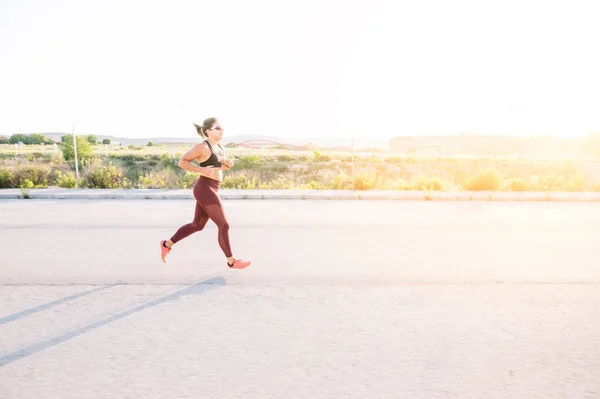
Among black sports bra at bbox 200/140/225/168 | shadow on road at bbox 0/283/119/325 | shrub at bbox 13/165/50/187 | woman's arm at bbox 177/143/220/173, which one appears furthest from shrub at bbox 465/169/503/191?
shrub at bbox 13/165/50/187

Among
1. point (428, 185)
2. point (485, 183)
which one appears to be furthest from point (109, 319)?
point (485, 183)

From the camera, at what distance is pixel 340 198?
631 inches

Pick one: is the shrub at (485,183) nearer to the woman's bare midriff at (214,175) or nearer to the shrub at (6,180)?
the woman's bare midriff at (214,175)

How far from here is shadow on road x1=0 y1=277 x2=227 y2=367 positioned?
150 inches

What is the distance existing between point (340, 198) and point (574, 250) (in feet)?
28.4

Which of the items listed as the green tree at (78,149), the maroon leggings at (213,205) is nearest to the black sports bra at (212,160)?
the maroon leggings at (213,205)

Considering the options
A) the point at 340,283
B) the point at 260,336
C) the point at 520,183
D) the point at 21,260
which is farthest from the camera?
the point at 520,183

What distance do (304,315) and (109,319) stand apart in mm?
1732

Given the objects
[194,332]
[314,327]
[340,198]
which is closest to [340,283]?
[314,327]

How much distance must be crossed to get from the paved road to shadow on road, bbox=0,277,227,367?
0.02 metres

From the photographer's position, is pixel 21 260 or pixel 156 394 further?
pixel 21 260

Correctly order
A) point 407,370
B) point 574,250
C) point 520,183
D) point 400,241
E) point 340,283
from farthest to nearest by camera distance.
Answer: point 520,183 < point 400,241 < point 574,250 < point 340,283 < point 407,370

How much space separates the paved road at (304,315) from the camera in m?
3.38

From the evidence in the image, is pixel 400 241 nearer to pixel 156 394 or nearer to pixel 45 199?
pixel 156 394
